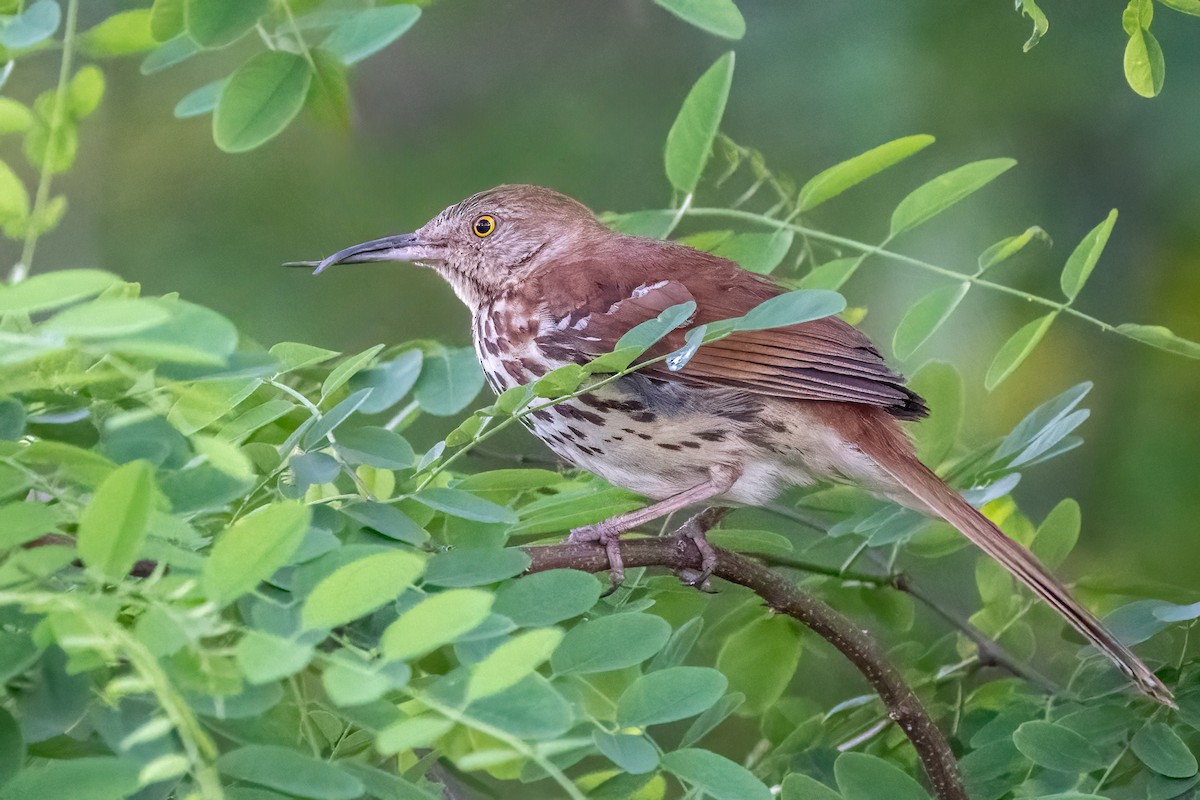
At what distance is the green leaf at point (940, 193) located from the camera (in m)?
2.45

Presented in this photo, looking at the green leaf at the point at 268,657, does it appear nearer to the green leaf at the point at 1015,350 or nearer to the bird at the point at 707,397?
the bird at the point at 707,397

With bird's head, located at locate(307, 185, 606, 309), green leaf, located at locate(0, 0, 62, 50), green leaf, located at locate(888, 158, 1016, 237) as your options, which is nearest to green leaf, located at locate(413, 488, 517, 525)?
green leaf, located at locate(0, 0, 62, 50)

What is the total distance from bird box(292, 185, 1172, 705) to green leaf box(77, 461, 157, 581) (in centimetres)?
138

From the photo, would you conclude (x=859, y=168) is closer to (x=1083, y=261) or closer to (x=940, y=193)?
(x=940, y=193)

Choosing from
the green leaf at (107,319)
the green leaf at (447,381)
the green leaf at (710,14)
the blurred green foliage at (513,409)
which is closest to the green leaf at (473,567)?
the blurred green foliage at (513,409)

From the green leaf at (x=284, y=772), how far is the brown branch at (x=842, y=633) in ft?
3.00

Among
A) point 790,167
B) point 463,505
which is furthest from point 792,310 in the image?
point 790,167

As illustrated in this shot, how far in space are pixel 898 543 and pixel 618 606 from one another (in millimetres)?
795

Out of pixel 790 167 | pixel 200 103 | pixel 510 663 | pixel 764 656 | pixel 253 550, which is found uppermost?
pixel 200 103

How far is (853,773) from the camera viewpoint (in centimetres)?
190

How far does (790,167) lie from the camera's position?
509cm

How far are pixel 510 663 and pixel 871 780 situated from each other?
2.96 ft

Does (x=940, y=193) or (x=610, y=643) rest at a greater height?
(x=940, y=193)

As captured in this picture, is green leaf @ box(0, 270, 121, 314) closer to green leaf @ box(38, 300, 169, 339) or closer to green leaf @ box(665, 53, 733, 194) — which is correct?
green leaf @ box(38, 300, 169, 339)
